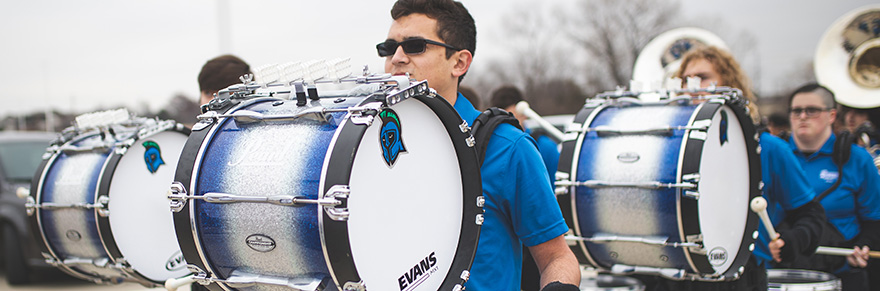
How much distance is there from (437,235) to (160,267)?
81.8 inches

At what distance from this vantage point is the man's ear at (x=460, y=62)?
241 cm

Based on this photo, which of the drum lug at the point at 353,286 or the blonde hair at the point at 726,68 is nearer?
the drum lug at the point at 353,286

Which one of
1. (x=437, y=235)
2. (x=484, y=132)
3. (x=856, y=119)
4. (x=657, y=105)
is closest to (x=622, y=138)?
(x=657, y=105)

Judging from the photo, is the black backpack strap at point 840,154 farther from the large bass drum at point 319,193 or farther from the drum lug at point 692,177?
the large bass drum at point 319,193

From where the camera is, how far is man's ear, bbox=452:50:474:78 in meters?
2.41

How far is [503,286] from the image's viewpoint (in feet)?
7.38

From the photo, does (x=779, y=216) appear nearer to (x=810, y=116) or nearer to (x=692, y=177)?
(x=810, y=116)

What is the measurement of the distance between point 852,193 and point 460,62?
3.56 m

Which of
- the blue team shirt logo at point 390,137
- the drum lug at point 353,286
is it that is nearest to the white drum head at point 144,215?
the blue team shirt logo at point 390,137

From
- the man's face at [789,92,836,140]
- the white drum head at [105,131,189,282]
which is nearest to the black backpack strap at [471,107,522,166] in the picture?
the white drum head at [105,131,189,282]

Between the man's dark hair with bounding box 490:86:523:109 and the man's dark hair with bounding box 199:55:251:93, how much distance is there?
2.52 metres

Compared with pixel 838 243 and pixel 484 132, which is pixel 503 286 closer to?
pixel 484 132

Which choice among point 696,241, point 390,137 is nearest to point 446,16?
point 390,137

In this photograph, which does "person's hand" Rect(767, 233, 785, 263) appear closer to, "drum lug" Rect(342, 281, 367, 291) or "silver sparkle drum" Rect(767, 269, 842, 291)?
"silver sparkle drum" Rect(767, 269, 842, 291)
